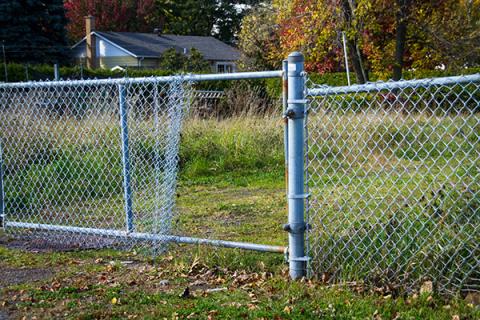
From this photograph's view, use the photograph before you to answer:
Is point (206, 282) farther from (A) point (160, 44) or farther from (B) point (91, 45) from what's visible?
(B) point (91, 45)

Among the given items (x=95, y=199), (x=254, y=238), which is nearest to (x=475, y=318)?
(x=254, y=238)

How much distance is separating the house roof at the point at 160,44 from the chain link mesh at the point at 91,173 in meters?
29.1

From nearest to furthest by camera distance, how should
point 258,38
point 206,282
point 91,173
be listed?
point 206,282, point 91,173, point 258,38

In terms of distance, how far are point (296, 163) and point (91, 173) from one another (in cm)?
515

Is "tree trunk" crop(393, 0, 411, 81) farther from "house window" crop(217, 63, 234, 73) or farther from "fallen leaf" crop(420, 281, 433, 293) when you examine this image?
"house window" crop(217, 63, 234, 73)

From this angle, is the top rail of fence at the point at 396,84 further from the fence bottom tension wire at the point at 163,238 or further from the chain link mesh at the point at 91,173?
the chain link mesh at the point at 91,173

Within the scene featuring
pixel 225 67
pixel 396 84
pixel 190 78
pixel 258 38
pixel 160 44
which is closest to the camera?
pixel 396 84

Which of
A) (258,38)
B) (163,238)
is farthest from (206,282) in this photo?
(258,38)

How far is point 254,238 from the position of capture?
5.52 metres

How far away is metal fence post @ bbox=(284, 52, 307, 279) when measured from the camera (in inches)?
159

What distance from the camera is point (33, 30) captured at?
33000 mm

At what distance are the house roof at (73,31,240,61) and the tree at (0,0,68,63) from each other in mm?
5175

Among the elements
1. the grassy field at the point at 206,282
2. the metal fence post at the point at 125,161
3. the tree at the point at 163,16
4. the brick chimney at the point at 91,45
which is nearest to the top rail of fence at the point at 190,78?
the metal fence post at the point at 125,161

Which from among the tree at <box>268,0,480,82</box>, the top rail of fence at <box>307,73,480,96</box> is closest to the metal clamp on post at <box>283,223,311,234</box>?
the top rail of fence at <box>307,73,480,96</box>
